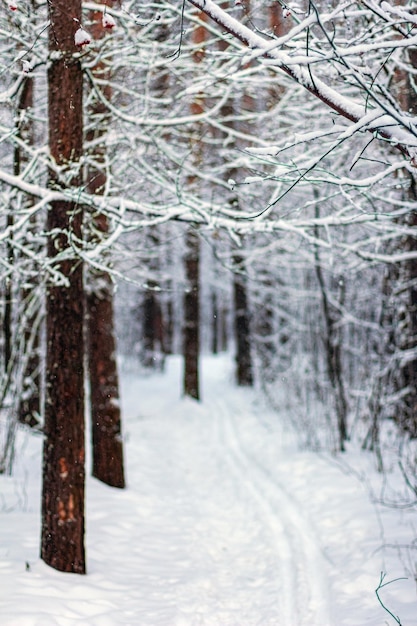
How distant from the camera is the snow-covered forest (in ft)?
14.5

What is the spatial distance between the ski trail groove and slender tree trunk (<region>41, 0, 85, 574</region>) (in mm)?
1989

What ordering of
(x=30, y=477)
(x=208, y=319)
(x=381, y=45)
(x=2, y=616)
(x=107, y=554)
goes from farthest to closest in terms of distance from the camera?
1. (x=208, y=319)
2. (x=30, y=477)
3. (x=107, y=554)
4. (x=2, y=616)
5. (x=381, y=45)

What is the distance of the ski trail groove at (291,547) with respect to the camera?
4934 mm

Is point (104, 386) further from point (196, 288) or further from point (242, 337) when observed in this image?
point (242, 337)

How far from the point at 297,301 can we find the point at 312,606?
10.1 m

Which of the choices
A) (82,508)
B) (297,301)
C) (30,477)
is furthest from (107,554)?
(297,301)

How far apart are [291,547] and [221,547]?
0.84 meters

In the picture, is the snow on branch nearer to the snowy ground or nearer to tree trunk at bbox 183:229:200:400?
the snowy ground

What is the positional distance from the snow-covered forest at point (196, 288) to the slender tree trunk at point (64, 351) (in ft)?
0.06

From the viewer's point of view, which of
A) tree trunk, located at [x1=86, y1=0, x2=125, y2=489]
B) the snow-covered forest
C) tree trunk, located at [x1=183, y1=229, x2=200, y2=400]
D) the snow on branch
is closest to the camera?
the snow on branch

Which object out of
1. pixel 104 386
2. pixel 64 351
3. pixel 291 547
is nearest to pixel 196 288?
pixel 104 386

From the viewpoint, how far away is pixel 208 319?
46156 mm

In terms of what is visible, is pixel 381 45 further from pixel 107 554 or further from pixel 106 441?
pixel 106 441

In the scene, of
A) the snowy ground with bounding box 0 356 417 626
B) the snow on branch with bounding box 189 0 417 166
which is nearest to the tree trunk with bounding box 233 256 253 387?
the snowy ground with bounding box 0 356 417 626
